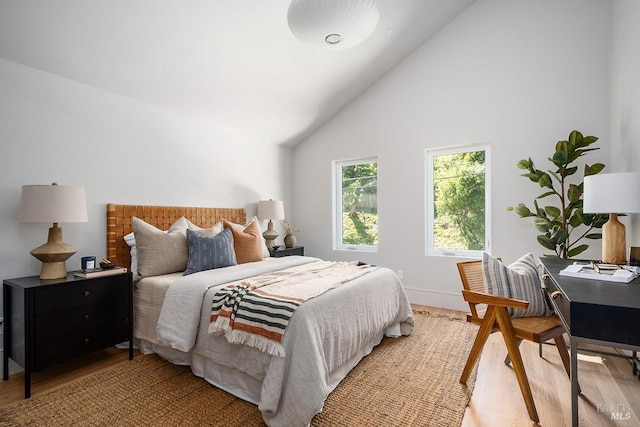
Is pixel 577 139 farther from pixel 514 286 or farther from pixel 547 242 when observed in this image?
pixel 514 286

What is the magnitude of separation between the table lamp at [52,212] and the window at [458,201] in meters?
3.59

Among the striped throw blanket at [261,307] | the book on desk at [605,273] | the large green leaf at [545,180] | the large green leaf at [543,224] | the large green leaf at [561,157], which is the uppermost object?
the large green leaf at [561,157]

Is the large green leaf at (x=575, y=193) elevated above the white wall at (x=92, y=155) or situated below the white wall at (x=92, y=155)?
below

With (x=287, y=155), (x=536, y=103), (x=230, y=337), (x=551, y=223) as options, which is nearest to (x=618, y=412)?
(x=551, y=223)

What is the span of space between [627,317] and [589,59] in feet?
10.2

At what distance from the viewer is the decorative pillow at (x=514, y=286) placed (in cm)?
202

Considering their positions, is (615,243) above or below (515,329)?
above

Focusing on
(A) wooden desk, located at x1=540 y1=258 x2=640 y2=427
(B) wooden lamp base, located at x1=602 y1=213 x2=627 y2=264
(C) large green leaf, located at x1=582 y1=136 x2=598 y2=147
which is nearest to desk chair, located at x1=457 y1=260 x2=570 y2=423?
(A) wooden desk, located at x1=540 y1=258 x2=640 y2=427

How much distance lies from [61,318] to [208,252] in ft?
3.51

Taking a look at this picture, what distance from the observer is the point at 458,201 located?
152 inches

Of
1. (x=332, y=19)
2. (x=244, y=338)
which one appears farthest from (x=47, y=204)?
(x=332, y=19)

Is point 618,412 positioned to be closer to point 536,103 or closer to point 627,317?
point 627,317

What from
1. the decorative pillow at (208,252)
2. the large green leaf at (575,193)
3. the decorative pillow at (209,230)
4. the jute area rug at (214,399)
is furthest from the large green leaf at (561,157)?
the decorative pillow at (209,230)

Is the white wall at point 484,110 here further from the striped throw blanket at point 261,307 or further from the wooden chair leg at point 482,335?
the striped throw blanket at point 261,307
